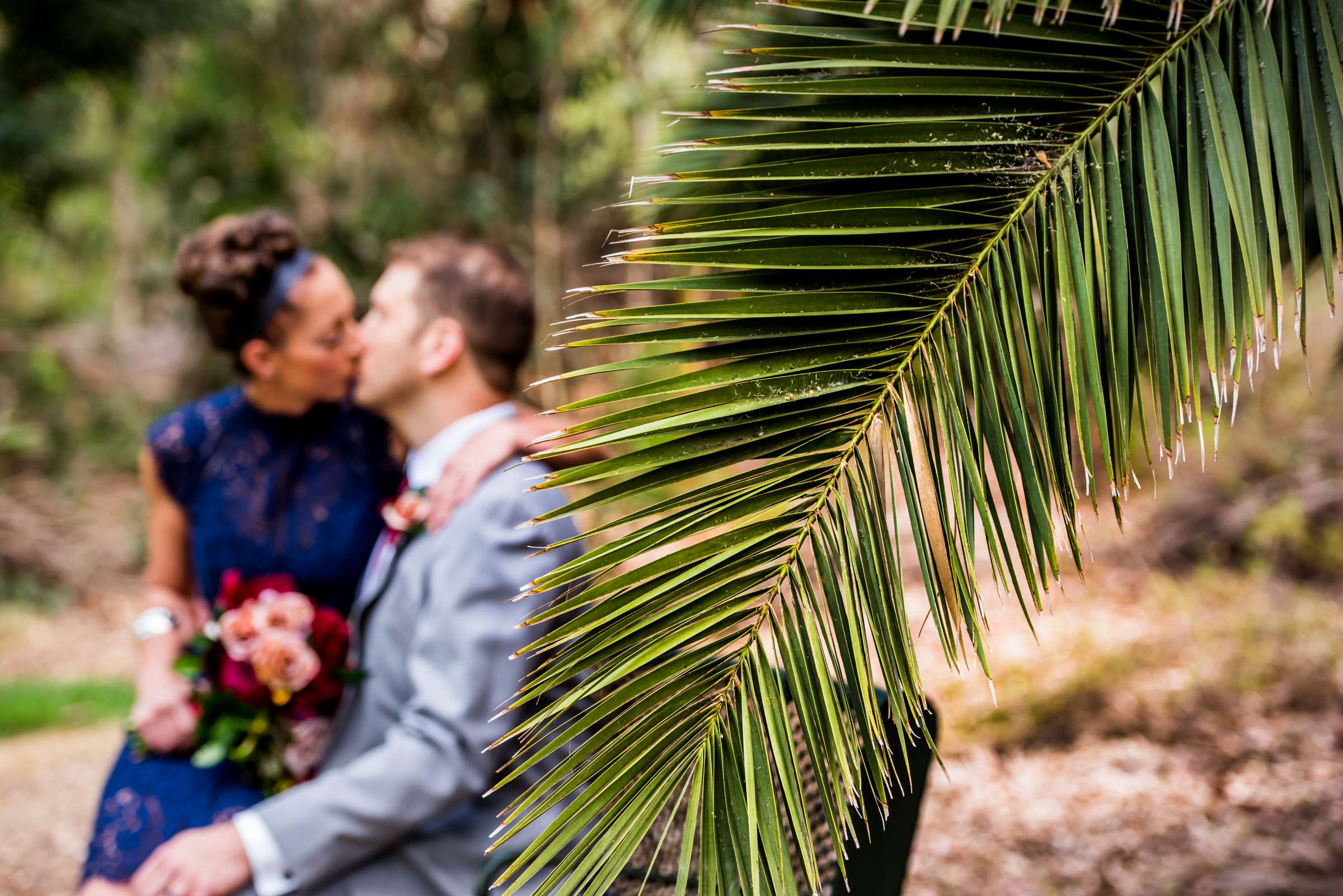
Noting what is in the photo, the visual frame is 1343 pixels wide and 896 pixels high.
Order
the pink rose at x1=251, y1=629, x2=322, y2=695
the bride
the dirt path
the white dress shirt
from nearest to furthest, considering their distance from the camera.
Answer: the pink rose at x1=251, y1=629, x2=322, y2=695 → the white dress shirt → the bride → the dirt path

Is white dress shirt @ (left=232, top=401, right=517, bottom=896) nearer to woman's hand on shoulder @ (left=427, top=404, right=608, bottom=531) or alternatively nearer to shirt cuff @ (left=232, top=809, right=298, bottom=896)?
woman's hand on shoulder @ (left=427, top=404, right=608, bottom=531)

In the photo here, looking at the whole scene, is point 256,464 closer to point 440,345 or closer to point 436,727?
point 440,345

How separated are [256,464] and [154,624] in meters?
0.47

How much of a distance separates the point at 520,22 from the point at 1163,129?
7632mm

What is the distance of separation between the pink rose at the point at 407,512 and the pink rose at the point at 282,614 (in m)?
0.28

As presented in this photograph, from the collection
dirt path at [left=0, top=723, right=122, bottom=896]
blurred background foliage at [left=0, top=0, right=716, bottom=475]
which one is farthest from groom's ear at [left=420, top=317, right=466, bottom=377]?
blurred background foliage at [left=0, top=0, right=716, bottom=475]

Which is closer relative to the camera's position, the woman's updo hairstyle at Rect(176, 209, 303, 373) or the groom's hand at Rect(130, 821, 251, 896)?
the groom's hand at Rect(130, 821, 251, 896)

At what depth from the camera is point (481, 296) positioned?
7.22 feet

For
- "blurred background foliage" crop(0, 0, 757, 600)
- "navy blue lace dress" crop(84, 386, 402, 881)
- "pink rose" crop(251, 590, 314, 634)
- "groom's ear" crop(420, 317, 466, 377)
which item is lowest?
"pink rose" crop(251, 590, 314, 634)

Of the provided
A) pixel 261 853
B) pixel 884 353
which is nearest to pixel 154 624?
pixel 261 853

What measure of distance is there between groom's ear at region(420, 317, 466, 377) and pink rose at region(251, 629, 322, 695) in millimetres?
631

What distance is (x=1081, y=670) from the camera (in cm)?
469

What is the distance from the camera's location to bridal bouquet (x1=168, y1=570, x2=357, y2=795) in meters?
2.04

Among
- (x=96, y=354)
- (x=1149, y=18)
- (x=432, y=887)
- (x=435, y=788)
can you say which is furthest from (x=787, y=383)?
(x=96, y=354)
